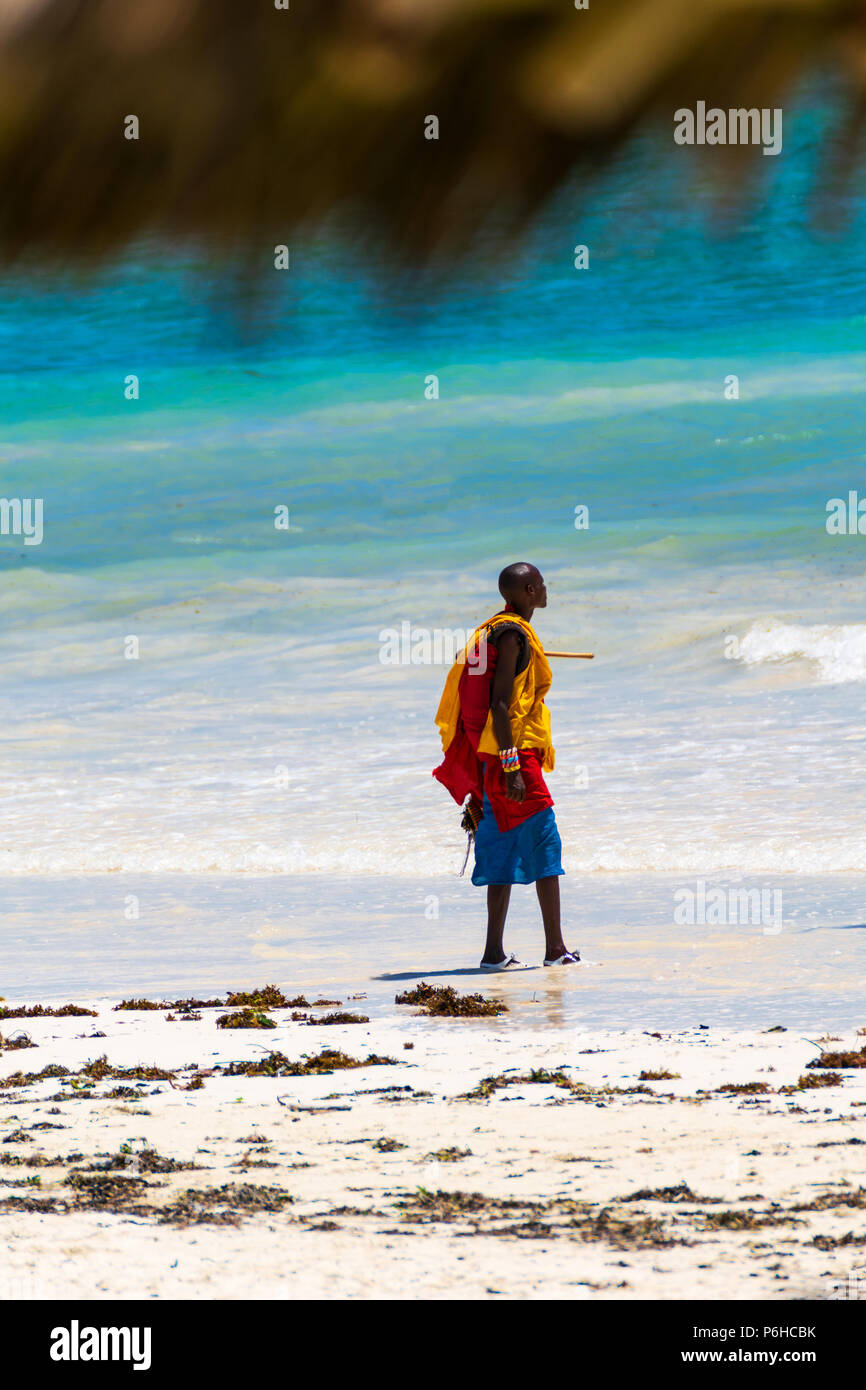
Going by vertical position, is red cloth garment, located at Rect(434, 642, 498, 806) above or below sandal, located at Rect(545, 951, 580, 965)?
above

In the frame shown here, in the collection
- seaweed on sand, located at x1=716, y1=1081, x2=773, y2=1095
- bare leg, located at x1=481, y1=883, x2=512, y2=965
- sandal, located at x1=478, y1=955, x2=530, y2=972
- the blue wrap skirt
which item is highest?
the blue wrap skirt

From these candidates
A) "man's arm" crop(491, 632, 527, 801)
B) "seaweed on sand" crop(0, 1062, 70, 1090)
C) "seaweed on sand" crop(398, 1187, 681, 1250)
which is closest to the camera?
"seaweed on sand" crop(398, 1187, 681, 1250)

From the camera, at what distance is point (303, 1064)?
4.45 meters

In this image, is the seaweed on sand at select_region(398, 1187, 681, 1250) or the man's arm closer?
the seaweed on sand at select_region(398, 1187, 681, 1250)

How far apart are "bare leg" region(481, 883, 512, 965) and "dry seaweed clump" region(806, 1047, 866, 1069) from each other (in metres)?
1.82

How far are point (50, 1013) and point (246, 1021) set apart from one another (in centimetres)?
71

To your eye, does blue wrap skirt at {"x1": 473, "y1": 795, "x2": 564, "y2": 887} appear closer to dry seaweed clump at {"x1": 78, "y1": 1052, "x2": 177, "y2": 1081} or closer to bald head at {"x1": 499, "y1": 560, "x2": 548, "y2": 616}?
bald head at {"x1": 499, "y1": 560, "x2": 548, "y2": 616}

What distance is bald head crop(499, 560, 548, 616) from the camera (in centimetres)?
576

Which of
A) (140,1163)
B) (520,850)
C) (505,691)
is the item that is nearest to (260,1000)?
(520,850)

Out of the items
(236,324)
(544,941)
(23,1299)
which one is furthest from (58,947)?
(236,324)

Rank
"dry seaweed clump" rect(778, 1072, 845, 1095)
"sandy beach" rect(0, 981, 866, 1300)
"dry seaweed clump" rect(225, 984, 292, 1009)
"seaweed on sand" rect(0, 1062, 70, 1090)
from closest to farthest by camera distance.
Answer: "sandy beach" rect(0, 981, 866, 1300)
"dry seaweed clump" rect(778, 1072, 845, 1095)
"seaweed on sand" rect(0, 1062, 70, 1090)
"dry seaweed clump" rect(225, 984, 292, 1009)

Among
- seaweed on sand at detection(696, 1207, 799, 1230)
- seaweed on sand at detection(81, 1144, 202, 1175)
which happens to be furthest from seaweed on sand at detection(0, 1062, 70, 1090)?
seaweed on sand at detection(696, 1207, 799, 1230)

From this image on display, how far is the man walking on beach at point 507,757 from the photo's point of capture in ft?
18.8
